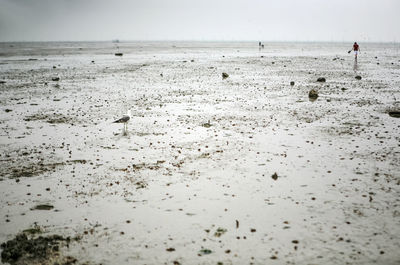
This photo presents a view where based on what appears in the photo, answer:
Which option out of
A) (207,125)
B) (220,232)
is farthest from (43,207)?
(207,125)

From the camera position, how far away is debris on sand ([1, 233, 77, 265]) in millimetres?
6004

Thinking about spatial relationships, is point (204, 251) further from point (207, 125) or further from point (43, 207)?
point (207, 125)

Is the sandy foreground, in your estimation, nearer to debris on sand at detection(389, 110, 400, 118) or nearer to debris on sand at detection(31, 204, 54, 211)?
debris on sand at detection(31, 204, 54, 211)

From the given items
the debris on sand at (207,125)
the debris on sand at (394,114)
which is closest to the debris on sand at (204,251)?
the debris on sand at (207,125)

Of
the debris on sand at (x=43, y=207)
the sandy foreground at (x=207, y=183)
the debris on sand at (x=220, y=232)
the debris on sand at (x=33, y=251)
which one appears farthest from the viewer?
the debris on sand at (x=43, y=207)

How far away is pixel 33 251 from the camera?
623 cm

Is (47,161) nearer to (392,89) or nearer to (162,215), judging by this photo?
(162,215)

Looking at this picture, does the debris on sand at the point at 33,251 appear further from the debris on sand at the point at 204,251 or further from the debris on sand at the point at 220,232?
the debris on sand at the point at 220,232

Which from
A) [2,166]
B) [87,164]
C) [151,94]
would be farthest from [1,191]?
[151,94]

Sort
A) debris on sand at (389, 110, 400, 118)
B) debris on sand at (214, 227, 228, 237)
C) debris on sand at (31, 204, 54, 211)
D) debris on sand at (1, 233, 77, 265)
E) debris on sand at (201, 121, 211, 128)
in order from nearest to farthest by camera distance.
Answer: debris on sand at (1, 233, 77, 265) → debris on sand at (214, 227, 228, 237) → debris on sand at (31, 204, 54, 211) → debris on sand at (201, 121, 211, 128) → debris on sand at (389, 110, 400, 118)

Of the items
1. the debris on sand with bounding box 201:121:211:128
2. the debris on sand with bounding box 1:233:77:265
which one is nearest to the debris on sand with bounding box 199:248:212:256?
the debris on sand with bounding box 1:233:77:265

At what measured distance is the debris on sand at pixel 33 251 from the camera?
600 centimetres

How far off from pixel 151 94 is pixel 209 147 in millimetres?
13740

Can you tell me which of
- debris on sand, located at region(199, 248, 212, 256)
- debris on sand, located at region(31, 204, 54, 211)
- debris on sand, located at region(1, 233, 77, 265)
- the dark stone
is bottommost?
debris on sand, located at region(199, 248, 212, 256)
